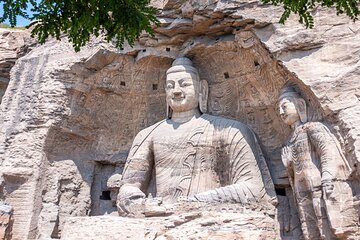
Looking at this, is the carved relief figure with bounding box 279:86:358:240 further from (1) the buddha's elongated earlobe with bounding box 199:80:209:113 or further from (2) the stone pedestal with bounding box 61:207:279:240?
(1) the buddha's elongated earlobe with bounding box 199:80:209:113

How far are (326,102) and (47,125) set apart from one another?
12.4 ft

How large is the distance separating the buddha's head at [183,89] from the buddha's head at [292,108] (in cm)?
136

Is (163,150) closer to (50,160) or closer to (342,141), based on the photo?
(50,160)

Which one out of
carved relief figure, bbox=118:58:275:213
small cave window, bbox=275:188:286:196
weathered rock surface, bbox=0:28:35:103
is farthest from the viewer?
weathered rock surface, bbox=0:28:35:103

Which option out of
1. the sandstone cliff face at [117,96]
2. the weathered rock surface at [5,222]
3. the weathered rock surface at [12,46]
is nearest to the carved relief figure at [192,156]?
the sandstone cliff face at [117,96]

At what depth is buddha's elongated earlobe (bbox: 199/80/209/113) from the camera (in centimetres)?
746

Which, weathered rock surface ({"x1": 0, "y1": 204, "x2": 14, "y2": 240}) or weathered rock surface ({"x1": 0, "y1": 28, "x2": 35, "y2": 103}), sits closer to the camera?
weathered rock surface ({"x1": 0, "y1": 204, "x2": 14, "y2": 240})

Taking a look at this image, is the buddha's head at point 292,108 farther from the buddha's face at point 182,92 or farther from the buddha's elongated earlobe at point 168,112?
the buddha's elongated earlobe at point 168,112

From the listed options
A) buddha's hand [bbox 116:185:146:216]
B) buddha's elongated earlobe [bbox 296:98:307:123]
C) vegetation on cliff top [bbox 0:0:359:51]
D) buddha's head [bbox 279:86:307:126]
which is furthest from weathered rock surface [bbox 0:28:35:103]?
vegetation on cliff top [bbox 0:0:359:51]

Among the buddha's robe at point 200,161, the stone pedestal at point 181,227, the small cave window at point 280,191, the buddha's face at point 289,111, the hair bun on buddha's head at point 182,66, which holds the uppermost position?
the hair bun on buddha's head at point 182,66

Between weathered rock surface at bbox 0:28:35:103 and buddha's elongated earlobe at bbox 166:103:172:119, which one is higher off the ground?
weathered rock surface at bbox 0:28:35:103

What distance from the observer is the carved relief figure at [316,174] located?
541 centimetres

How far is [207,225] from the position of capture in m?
5.07

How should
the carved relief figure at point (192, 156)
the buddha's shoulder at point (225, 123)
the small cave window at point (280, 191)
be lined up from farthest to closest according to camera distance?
the small cave window at point (280, 191), the buddha's shoulder at point (225, 123), the carved relief figure at point (192, 156)
